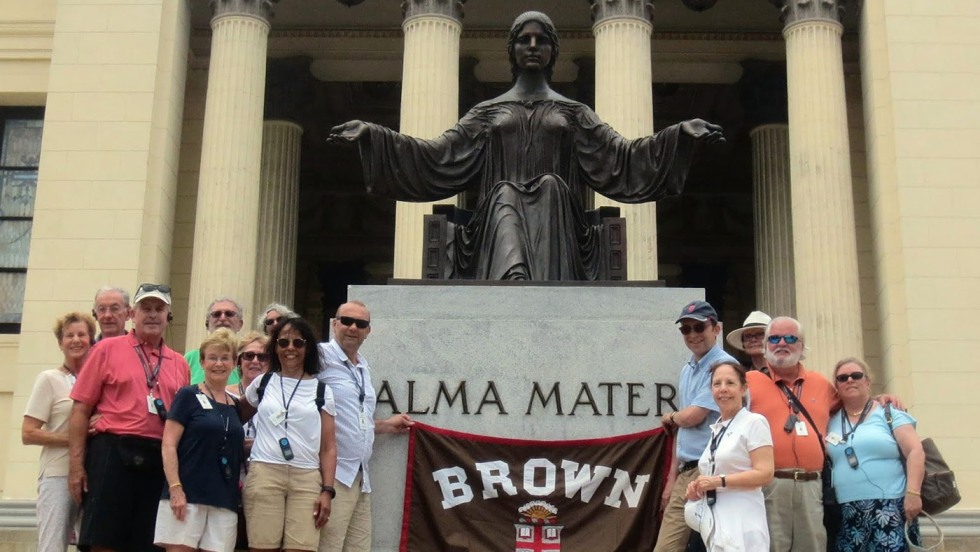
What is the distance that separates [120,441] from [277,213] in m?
19.8

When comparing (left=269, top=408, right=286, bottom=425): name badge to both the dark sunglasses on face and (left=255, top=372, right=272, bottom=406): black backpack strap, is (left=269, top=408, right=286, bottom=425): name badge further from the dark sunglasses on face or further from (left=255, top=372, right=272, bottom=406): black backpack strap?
the dark sunglasses on face

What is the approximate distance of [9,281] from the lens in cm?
2531

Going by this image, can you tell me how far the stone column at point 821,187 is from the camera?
22.2 m

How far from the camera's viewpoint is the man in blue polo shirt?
7.72 m

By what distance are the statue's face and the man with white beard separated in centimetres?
340

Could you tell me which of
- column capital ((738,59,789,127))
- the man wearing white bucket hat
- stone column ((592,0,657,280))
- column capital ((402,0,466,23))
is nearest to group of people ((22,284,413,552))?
the man wearing white bucket hat

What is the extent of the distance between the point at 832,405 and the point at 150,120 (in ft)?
58.3

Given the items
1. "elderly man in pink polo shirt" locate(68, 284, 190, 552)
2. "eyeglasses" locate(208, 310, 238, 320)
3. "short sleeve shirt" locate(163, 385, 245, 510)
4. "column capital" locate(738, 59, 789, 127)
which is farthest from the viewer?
"column capital" locate(738, 59, 789, 127)

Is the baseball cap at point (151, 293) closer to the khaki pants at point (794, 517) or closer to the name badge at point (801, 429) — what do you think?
the khaki pants at point (794, 517)

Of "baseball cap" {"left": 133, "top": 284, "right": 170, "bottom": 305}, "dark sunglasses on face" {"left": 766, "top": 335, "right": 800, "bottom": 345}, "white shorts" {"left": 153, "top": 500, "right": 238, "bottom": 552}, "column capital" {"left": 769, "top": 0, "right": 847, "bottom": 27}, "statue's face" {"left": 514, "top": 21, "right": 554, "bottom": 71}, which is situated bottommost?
"white shorts" {"left": 153, "top": 500, "right": 238, "bottom": 552}

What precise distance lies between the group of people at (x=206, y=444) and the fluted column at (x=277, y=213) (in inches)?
714

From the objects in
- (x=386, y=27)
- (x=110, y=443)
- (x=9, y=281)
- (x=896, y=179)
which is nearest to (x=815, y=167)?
(x=896, y=179)

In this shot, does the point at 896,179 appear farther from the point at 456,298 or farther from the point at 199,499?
the point at 199,499

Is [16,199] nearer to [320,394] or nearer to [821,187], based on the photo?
[821,187]
